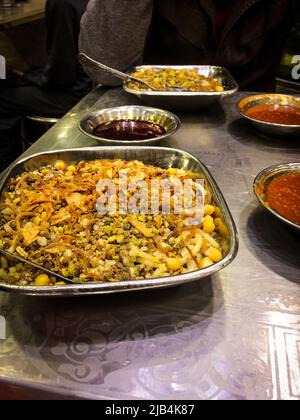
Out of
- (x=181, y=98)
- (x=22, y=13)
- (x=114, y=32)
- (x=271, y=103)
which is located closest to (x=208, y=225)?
(x=181, y=98)

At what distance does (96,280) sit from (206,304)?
0.34 m

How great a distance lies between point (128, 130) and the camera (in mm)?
1957

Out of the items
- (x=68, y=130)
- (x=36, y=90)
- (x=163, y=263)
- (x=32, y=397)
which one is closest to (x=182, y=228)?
(x=163, y=263)

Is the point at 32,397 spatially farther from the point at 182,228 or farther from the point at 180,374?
the point at 182,228

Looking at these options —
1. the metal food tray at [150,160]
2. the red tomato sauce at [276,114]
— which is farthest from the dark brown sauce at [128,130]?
the red tomato sauce at [276,114]

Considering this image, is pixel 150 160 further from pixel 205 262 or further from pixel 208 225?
pixel 205 262

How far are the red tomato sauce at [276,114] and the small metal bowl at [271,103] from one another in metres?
0.04

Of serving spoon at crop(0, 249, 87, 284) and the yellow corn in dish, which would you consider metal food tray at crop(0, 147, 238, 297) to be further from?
the yellow corn in dish

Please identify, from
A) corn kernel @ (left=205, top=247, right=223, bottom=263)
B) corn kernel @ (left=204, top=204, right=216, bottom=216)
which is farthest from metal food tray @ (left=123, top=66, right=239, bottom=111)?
corn kernel @ (left=205, top=247, right=223, bottom=263)

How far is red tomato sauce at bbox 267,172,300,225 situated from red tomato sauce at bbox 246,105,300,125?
673mm

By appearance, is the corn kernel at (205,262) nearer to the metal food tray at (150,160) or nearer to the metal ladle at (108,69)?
the metal food tray at (150,160)

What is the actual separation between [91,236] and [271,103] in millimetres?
1632
